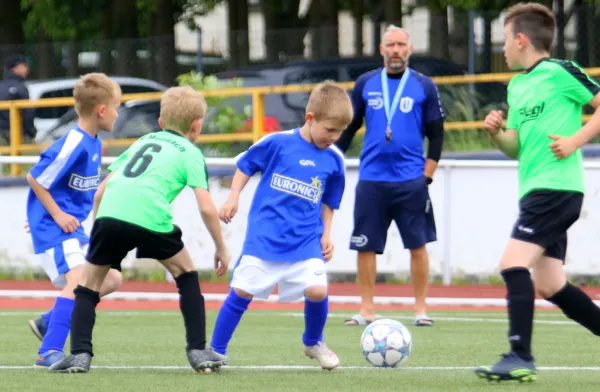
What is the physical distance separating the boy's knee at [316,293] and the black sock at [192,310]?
1.84 ft

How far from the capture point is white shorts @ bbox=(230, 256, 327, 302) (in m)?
7.09

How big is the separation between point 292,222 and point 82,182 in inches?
49.0

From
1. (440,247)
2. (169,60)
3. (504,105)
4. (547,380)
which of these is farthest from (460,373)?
(169,60)

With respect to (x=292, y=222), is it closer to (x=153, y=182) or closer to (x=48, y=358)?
(x=153, y=182)

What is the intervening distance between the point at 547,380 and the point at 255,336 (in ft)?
9.93

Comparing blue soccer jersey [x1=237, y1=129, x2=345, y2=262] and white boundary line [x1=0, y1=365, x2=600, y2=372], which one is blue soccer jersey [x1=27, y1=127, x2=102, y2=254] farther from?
blue soccer jersey [x1=237, y1=129, x2=345, y2=262]

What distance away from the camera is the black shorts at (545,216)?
6.59 m

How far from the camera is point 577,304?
272 inches

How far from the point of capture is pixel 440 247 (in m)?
13.5

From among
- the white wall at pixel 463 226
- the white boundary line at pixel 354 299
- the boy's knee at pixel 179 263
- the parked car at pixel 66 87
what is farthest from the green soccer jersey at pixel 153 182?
the parked car at pixel 66 87

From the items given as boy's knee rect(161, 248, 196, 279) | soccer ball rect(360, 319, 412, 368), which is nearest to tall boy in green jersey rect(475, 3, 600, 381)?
soccer ball rect(360, 319, 412, 368)

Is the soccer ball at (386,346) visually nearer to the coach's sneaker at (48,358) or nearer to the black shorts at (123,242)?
the black shorts at (123,242)

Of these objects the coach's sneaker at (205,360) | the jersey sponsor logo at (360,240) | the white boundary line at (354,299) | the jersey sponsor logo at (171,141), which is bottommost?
the white boundary line at (354,299)

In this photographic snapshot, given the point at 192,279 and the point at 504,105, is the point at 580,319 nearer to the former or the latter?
the point at 192,279
